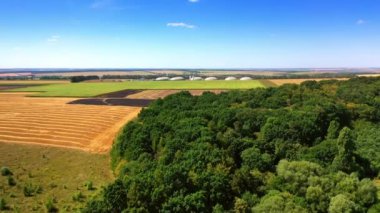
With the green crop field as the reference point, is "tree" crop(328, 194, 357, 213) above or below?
below

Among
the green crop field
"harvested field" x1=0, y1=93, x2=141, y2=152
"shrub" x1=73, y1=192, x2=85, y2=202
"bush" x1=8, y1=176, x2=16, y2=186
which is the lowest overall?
"shrub" x1=73, y1=192, x2=85, y2=202

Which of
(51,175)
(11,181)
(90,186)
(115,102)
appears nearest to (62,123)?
(115,102)

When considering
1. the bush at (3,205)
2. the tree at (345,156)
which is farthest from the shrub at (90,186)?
the tree at (345,156)

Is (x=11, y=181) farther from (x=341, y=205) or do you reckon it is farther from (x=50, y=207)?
(x=341, y=205)

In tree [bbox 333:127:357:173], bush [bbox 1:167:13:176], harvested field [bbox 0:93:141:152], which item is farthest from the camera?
harvested field [bbox 0:93:141:152]

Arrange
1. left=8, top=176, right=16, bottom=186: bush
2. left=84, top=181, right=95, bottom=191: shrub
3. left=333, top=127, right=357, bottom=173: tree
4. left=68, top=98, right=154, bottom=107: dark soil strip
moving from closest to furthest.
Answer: left=333, top=127, right=357, bottom=173: tree → left=84, top=181, right=95, bottom=191: shrub → left=8, top=176, right=16, bottom=186: bush → left=68, top=98, right=154, bottom=107: dark soil strip

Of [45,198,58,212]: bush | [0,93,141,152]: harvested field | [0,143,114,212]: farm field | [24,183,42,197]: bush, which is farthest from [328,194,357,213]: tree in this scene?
[0,93,141,152]: harvested field

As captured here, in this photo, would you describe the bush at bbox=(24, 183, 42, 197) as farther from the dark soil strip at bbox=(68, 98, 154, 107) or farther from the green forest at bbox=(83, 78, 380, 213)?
the dark soil strip at bbox=(68, 98, 154, 107)
